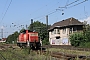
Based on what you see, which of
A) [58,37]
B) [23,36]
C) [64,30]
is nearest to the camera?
[23,36]

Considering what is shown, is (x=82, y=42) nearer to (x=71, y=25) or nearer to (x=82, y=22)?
(x=71, y=25)

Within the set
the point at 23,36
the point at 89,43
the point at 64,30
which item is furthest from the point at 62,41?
the point at 23,36

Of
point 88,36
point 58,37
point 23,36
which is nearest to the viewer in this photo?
point 23,36

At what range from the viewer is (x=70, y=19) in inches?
2611

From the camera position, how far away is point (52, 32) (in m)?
73.4

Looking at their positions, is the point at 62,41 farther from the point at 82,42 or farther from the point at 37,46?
the point at 37,46

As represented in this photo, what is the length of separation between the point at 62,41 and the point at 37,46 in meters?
26.9

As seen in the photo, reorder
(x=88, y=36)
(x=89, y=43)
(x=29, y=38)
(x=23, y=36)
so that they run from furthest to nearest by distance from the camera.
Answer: (x=88, y=36) → (x=89, y=43) → (x=23, y=36) → (x=29, y=38)

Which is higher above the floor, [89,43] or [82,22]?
[82,22]

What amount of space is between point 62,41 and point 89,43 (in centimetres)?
1920

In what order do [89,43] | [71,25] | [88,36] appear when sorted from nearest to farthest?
1. [89,43]
2. [88,36]
3. [71,25]

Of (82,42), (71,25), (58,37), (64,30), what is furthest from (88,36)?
(58,37)

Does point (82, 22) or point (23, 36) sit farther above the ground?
point (82, 22)

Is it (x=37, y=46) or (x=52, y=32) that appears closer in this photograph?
(x=37, y=46)
